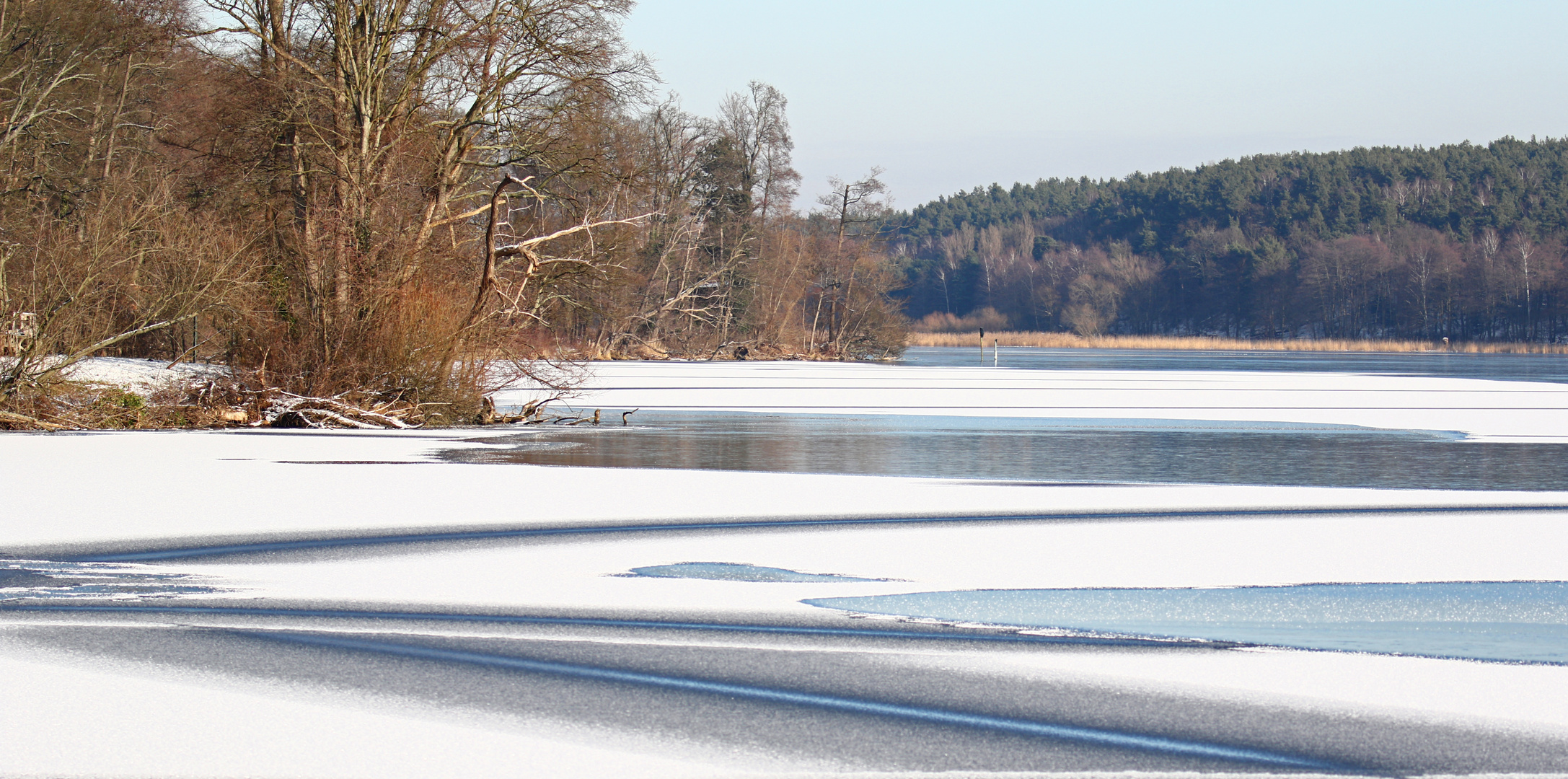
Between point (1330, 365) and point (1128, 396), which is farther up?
point (1330, 365)

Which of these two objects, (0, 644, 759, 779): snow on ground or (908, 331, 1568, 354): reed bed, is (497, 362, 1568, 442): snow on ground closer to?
(0, 644, 759, 779): snow on ground

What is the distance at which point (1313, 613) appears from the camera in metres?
6.65

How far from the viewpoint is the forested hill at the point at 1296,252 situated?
10800 centimetres

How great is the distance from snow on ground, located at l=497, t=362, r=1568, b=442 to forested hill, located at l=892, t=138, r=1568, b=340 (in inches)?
2652

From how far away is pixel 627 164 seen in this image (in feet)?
90.4

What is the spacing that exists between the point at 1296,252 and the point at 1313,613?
5122 inches

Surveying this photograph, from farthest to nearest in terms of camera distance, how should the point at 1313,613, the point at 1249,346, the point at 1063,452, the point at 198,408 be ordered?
1. the point at 1249,346
2. the point at 198,408
3. the point at 1063,452
4. the point at 1313,613

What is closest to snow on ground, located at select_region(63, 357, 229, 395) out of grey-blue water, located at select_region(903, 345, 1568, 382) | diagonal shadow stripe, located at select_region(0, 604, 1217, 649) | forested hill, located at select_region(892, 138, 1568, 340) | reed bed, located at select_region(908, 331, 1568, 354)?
diagonal shadow stripe, located at select_region(0, 604, 1217, 649)

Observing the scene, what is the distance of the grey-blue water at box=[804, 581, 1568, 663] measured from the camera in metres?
6.01

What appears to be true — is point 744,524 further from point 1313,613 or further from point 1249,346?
point 1249,346

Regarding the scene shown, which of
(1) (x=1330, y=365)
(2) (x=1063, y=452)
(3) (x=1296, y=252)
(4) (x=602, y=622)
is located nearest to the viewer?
(4) (x=602, y=622)

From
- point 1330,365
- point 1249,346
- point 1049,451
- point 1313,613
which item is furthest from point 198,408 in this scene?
point 1249,346

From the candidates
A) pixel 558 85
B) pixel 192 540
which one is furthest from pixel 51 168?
pixel 192 540

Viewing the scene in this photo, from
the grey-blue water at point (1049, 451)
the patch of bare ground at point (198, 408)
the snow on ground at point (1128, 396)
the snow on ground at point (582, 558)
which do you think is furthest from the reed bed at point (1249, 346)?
the snow on ground at point (582, 558)
